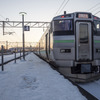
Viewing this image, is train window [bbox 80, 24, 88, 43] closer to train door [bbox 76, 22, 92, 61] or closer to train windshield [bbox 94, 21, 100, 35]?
train door [bbox 76, 22, 92, 61]

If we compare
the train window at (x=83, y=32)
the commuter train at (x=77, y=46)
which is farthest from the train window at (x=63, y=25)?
the train window at (x=83, y=32)

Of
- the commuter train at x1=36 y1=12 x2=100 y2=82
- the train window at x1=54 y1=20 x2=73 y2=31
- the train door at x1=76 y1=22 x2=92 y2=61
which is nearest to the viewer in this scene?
the commuter train at x1=36 y1=12 x2=100 y2=82

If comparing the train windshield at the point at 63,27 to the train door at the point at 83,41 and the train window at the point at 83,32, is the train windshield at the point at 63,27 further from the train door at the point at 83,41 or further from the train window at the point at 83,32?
the train window at the point at 83,32

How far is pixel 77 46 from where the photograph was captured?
695 cm

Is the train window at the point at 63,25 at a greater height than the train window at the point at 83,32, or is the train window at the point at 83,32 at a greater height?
the train window at the point at 63,25

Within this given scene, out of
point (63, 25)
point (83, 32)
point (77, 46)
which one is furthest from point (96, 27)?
point (63, 25)

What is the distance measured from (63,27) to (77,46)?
118 centimetres

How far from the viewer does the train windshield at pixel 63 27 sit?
7065mm

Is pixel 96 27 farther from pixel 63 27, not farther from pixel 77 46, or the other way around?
pixel 63 27

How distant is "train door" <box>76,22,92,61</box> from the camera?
6.98 meters

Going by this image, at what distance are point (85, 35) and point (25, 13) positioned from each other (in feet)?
35.2

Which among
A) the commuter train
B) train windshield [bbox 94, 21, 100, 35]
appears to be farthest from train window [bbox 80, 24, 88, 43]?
train windshield [bbox 94, 21, 100, 35]

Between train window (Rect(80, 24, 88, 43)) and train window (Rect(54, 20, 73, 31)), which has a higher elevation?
train window (Rect(54, 20, 73, 31))

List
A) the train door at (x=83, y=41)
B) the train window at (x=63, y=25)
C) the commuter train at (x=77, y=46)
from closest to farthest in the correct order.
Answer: the commuter train at (x=77, y=46) → the train door at (x=83, y=41) → the train window at (x=63, y=25)
